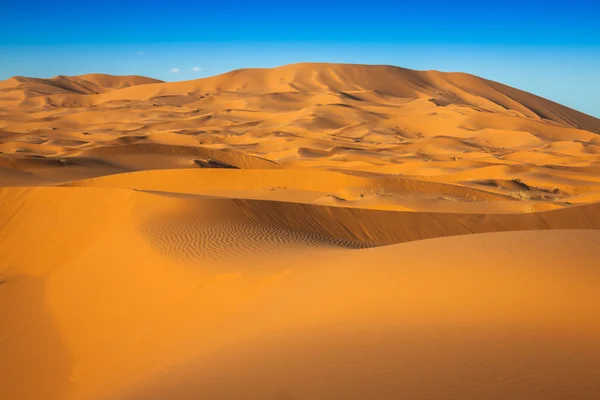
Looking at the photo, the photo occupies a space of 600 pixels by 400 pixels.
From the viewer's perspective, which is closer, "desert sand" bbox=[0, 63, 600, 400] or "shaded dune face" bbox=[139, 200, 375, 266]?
"desert sand" bbox=[0, 63, 600, 400]

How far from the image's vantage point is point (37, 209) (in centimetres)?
1661

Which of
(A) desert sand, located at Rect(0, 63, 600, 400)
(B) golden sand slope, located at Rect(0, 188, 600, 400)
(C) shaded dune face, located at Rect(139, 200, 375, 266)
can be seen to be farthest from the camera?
(C) shaded dune face, located at Rect(139, 200, 375, 266)

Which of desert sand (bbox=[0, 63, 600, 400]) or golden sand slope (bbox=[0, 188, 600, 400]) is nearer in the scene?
golden sand slope (bbox=[0, 188, 600, 400])

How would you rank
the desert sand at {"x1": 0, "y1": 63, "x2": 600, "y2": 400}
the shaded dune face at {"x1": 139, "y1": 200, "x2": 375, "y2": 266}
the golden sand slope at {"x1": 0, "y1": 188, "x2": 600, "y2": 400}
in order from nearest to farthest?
the golden sand slope at {"x1": 0, "y1": 188, "x2": 600, "y2": 400} < the desert sand at {"x1": 0, "y1": 63, "x2": 600, "y2": 400} < the shaded dune face at {"x1": 139, "y1": 200, "x2": 375, "y2": 266}

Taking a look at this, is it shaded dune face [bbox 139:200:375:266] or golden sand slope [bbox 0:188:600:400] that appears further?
shaded dune face [bbox 139:200:375:266]

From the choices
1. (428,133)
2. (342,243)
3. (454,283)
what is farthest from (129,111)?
(454,283)

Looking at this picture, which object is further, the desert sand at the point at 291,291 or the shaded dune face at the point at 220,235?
the shaded dune face at the point at 220,235

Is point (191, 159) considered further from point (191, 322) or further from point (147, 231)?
point (191, 322)

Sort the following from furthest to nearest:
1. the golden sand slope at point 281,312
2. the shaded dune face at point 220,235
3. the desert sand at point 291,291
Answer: the shaded dune face at point 220,235 < the desert sand at point 291,291 < the golden sand slope at point 281,312

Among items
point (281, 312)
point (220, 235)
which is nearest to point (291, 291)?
point (281, 312)

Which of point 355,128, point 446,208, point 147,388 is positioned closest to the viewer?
point 147,388

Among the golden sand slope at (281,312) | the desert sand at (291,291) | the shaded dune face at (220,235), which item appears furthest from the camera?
the shaded dune face at (220,235)

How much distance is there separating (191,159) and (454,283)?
99.1 ft

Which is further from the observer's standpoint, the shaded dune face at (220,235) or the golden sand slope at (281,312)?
the shaded dune face at (220,235)
